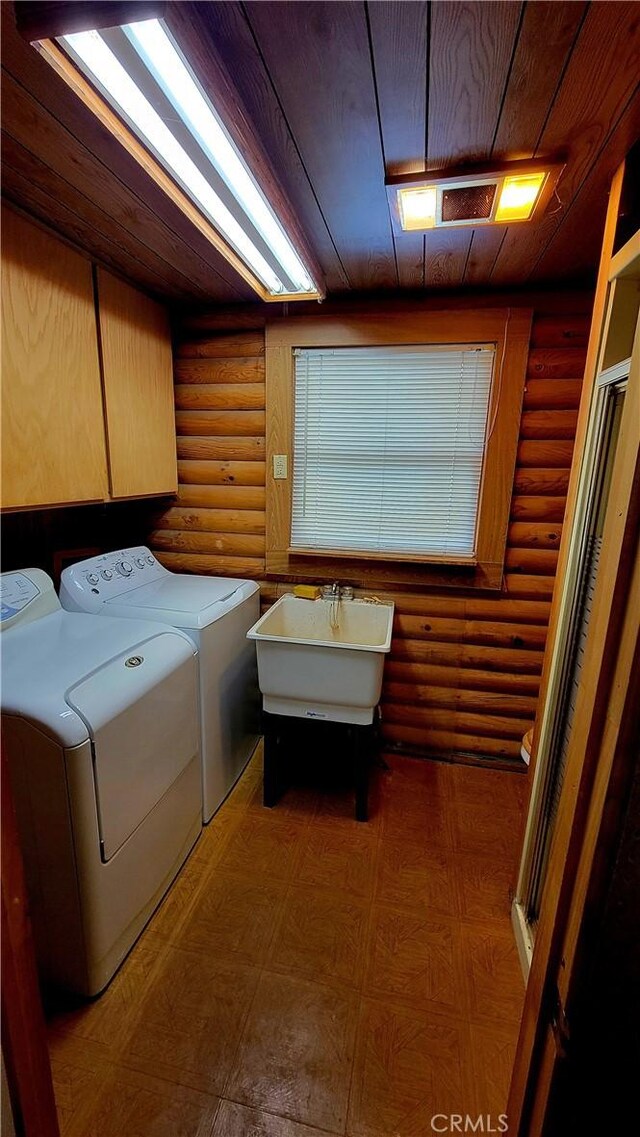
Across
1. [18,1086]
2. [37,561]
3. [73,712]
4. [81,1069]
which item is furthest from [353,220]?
[81,1069]

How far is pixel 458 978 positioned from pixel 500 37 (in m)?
2.38

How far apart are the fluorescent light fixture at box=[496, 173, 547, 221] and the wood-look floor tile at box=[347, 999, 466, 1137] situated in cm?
241

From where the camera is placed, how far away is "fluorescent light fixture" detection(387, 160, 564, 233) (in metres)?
1.17

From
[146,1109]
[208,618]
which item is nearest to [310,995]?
[146,1109]

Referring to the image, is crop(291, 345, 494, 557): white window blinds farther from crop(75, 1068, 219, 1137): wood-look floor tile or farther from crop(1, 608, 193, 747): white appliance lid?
crop(75, 1068, 219, 1137): wood-look floor tile

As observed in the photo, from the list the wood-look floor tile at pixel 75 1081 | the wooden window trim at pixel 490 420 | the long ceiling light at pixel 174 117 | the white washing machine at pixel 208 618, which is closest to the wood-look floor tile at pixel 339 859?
the white washing machine at pixel 208 618

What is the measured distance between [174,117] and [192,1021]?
237cm

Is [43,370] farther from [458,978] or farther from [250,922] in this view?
[458,978]

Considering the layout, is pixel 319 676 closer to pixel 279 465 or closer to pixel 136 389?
pixel 279 465

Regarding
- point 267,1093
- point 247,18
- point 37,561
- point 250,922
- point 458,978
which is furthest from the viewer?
point 37,561

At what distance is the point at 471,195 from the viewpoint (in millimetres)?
1272

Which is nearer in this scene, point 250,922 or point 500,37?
point 500,37

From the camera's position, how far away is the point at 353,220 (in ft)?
4.68

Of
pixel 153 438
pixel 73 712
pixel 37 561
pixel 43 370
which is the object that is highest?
pixel 43 370
